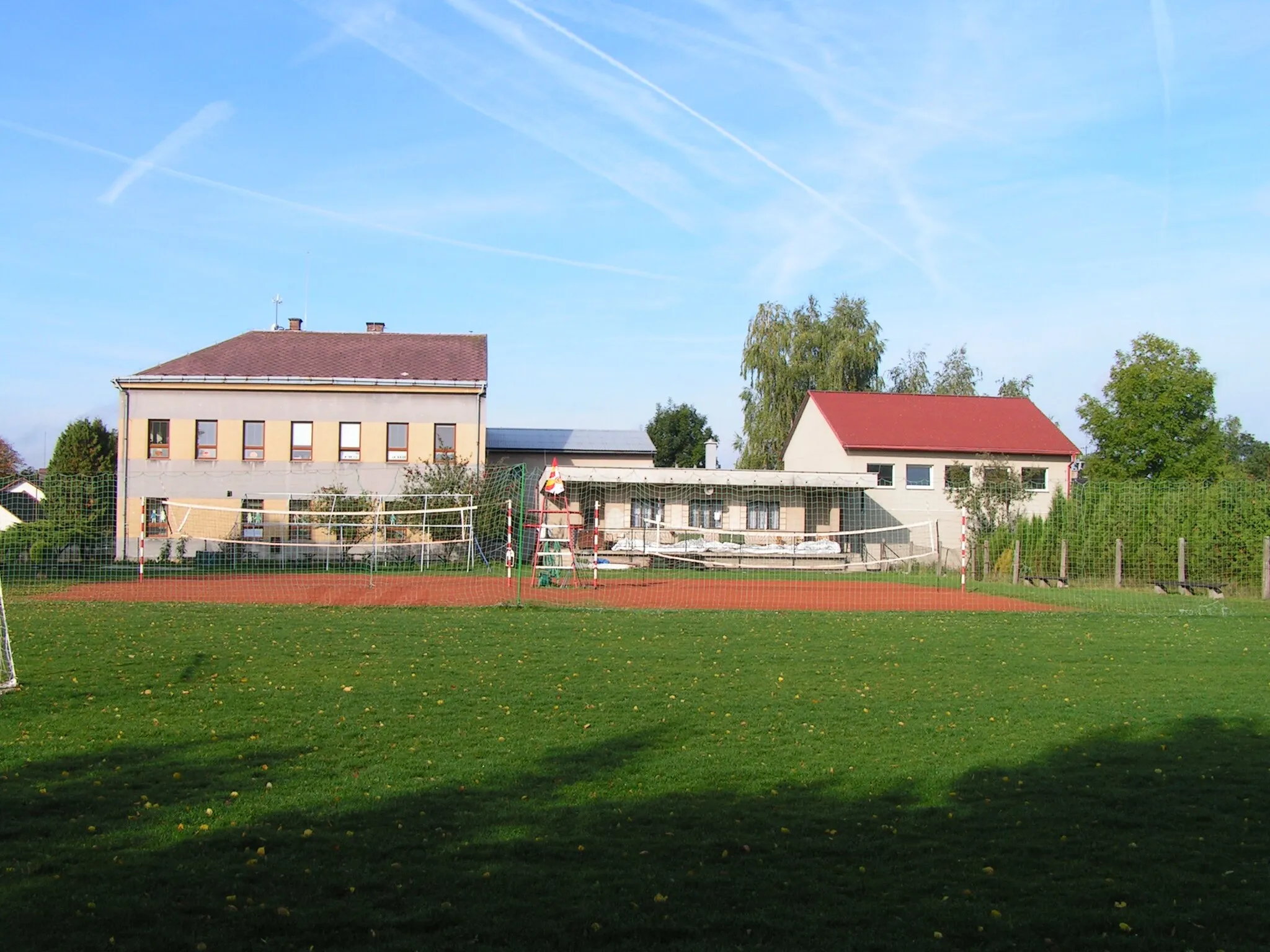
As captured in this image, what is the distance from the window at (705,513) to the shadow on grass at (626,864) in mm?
30570

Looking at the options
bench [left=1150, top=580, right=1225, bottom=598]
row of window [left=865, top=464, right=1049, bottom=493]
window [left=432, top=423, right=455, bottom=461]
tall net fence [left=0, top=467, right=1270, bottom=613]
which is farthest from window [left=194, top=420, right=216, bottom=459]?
bench [left=1150, top=580, right=1225, bottom=598]

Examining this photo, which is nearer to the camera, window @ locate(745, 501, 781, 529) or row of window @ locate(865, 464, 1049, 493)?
window @ locate(745, 501, 781, 529)

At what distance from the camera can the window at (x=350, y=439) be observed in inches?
1453

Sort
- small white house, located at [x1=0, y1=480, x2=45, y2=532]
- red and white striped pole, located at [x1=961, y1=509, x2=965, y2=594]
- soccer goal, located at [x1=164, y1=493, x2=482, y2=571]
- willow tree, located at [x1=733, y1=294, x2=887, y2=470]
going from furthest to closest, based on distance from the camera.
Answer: willow tree, located at [x1=733, y1=294, x2=887, y2=470] → soccer goal, located at [x1=164, y1=493, x2=482, y2=571] → small white house, located at [x1=0, y1=480, x2=45, y2=532] → red and white striped pole, located at [x1=961, y1=509, x2=965, y2=594]

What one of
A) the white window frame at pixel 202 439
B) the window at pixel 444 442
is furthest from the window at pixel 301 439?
the window at pixel 444 442

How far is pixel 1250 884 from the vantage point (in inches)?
200

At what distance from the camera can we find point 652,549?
103 ft

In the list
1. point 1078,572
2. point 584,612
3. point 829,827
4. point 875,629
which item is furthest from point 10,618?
point 1078,572

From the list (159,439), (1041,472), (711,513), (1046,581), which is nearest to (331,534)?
(159,439)

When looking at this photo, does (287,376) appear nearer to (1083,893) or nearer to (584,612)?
(584,612)

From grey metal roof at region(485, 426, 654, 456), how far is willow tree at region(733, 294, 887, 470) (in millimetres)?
7441

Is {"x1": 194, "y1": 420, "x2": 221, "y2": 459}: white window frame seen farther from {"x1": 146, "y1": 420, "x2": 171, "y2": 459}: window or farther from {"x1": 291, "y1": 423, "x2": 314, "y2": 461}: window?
{"x1": 291, "y1": 423, "x2": 314, "y2": 461}: window

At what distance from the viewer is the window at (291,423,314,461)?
36844 mm

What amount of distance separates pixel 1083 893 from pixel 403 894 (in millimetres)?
3085
